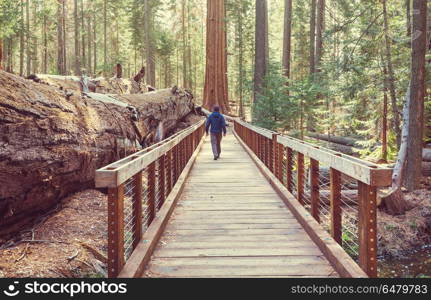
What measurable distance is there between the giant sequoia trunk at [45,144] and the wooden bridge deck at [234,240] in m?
1.70

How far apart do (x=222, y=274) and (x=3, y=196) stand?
292cm

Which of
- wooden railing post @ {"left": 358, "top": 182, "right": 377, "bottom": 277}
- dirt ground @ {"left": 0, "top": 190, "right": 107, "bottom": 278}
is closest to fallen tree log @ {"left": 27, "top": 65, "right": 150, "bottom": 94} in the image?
dirt ground @ {"left": 0, "top": 190, "right": 107, "bottom": 278}

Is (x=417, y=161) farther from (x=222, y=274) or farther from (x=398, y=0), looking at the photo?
(x=398, y=0)

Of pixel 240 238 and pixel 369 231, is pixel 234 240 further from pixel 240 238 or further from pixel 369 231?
pixel 369 231

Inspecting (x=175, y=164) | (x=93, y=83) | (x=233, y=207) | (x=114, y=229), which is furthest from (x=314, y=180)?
(x=93, y=83)

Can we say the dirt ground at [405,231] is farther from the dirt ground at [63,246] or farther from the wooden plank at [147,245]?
the dirt ground at [63,246]

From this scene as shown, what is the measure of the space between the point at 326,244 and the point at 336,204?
1.35 feet

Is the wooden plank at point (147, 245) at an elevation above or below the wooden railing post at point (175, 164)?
below

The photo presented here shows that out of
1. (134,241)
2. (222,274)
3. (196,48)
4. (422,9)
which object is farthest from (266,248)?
(196,48)

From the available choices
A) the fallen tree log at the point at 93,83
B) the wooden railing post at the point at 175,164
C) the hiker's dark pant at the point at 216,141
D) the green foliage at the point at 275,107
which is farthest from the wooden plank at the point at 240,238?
the green foliage at the point at 275,107

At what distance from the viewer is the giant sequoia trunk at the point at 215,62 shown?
27969 millimetres

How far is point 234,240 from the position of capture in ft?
14.6

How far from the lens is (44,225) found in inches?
208

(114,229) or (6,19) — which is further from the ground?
(6,19)
